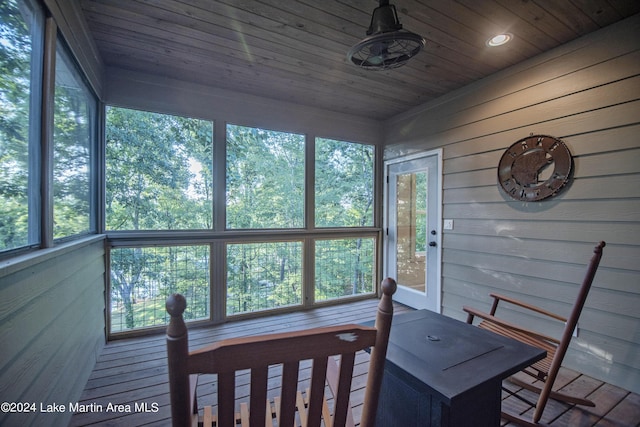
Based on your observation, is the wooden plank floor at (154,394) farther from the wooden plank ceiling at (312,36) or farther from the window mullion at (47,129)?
A: the wooden plank ceiling at (312,36)

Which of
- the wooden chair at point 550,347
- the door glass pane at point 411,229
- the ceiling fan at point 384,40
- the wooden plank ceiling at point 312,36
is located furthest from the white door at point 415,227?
the ceiling fan at point 384,40

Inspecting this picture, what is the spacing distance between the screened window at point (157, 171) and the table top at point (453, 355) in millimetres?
2440

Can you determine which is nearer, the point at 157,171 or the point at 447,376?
the point at 447,376

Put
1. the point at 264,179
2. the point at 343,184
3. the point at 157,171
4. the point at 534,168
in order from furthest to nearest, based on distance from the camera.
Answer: the point at 343,184 < the point at 264,179 < the point at 157,171 < the point at 534,168

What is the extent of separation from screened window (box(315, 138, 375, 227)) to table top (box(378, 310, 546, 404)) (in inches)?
94.1

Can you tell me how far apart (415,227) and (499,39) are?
207cm

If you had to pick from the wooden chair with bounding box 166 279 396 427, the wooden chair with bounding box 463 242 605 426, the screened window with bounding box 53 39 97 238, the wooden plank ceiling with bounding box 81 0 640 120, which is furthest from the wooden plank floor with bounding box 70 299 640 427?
the wooden plank ceiling with bounding box 81 0 640 120

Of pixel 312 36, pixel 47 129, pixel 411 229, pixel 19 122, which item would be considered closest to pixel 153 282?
pixel 47 129

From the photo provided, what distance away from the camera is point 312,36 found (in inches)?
86.9

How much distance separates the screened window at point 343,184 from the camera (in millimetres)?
3777

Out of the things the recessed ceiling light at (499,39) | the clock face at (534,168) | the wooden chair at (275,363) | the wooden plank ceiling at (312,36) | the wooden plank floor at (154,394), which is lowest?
the wooden plank floor at (154,394)

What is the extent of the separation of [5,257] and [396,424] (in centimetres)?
170

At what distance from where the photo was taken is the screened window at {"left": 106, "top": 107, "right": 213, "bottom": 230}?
2.75 m

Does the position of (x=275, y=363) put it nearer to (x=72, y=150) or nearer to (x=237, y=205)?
(x=72, y=150)
